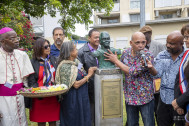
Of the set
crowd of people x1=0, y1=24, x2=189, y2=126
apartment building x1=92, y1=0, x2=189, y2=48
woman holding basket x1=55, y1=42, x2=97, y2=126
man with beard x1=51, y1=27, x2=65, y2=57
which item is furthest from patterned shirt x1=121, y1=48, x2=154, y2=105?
apartment building x1=92, y1=0, x2=189, y2=48

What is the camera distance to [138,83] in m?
2.89

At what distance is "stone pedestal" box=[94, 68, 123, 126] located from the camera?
307 cm

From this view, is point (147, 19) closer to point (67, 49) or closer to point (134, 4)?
point (134, 4)

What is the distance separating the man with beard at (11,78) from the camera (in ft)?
9.46

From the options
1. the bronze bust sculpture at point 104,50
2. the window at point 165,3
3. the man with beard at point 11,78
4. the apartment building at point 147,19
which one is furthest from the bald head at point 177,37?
the window at point 165,3

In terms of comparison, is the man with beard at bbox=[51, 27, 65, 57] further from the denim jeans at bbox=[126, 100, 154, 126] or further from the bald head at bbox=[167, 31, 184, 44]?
the bald head at bbox=[167, 31, 184, 44]

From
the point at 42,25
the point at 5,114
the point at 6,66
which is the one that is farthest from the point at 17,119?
the point at 42,25

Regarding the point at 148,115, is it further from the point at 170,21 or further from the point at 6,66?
the point at 170,21

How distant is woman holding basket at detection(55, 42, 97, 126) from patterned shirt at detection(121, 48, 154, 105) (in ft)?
2.07

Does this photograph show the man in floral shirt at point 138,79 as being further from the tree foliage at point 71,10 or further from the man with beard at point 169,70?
the tree foliage at point 71,10

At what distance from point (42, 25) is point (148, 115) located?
18.5m

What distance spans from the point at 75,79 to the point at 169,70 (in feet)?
4.66

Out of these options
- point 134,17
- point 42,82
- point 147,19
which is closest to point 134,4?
point 134,17

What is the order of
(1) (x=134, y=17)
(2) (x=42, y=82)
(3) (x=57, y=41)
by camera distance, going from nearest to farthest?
1. (2) (x=42, y=82)
2. (3) (x=57, y=41)
3. (1) (x=134, y=17)
